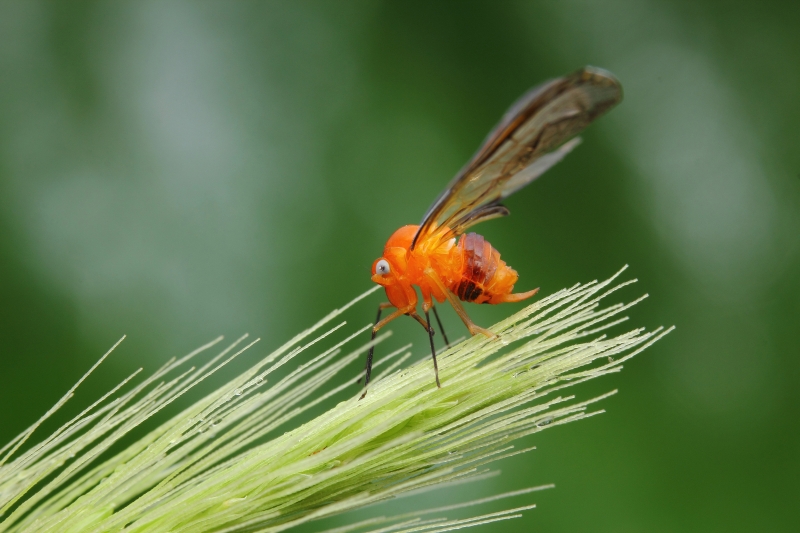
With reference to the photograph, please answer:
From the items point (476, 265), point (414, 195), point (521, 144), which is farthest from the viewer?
point (414, 195)

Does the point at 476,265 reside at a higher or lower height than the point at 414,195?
lower

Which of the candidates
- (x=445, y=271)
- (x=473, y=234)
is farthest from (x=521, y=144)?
(x=445, y=271)

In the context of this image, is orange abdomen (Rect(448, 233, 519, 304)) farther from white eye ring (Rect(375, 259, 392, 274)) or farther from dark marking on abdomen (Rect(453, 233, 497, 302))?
A: white eye ring (Rect(375, 259, 392, 274))

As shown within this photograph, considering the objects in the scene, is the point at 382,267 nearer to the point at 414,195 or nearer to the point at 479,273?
the point at 479,273

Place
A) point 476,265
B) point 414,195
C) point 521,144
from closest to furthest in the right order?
point 521,144, point 476,265, point 414,195

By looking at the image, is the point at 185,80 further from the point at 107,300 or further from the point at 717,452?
the point at 717,452

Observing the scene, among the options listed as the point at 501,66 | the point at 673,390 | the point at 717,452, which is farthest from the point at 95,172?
the point at 717,452
